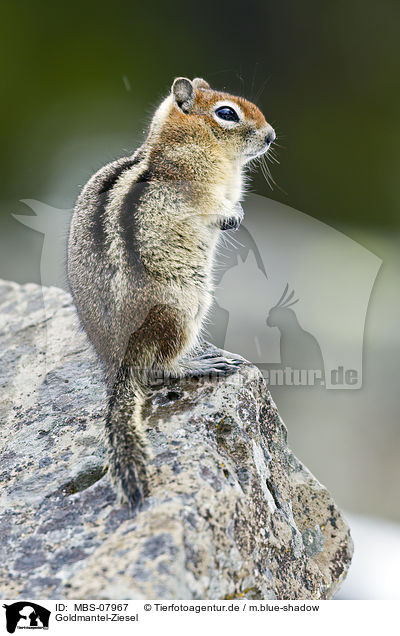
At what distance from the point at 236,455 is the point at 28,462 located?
0.46m

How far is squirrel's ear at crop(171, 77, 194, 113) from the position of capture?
1.67m

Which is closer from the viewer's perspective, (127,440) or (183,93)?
(127,440)

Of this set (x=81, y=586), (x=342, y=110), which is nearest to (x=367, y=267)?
(x=342, y=110)

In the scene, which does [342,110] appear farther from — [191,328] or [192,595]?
[192,595]

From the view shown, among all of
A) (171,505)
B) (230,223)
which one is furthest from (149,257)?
(171,505)

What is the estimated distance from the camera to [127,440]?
3.61 feet

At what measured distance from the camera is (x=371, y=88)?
2.72m

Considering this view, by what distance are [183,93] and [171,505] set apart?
1211 mm

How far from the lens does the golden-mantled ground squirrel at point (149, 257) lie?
1.28 metres

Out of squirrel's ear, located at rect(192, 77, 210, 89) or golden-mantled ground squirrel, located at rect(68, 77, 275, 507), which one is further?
squirrel's ear, located at rect(192, 77, 210, 89)

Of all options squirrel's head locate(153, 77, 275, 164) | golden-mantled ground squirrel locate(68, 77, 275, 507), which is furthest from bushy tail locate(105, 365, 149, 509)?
squirrel's head locate(153, 77, 275, 164)

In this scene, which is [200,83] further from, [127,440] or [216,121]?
[127,440]
